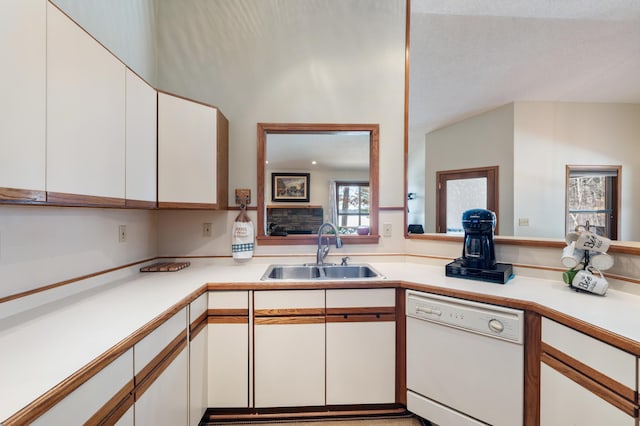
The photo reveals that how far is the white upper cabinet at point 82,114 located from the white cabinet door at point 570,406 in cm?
201

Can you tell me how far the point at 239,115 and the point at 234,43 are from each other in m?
0.58

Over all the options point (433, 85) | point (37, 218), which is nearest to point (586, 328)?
point (37, 218)

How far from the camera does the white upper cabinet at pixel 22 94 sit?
2.18ft

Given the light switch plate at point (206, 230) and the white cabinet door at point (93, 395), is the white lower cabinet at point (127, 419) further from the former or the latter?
the light switch plate at point (206, 230)

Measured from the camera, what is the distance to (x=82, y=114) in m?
0.91

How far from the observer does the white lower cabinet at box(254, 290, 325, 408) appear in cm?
138

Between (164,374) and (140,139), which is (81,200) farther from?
(164,374)

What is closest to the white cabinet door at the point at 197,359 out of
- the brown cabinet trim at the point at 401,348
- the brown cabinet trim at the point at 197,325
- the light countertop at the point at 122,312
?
the brown cabinet trim at the point at 197,325

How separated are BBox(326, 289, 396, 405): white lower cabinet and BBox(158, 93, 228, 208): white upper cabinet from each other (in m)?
1.07

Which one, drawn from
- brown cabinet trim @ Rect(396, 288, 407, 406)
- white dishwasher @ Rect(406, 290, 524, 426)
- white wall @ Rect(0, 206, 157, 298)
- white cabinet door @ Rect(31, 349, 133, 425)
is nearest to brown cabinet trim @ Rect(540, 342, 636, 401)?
white dishwasher @ Rect(406, 290, 524, 426)

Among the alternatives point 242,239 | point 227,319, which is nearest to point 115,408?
point 227,319

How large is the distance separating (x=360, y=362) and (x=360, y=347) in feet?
0.30

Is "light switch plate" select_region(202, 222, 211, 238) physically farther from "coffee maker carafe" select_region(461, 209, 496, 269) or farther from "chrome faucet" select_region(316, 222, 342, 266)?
"coffee maker carafe" select_region(461, 209, 496, 269)

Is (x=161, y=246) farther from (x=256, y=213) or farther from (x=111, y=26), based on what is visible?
(x=111, y=26)
